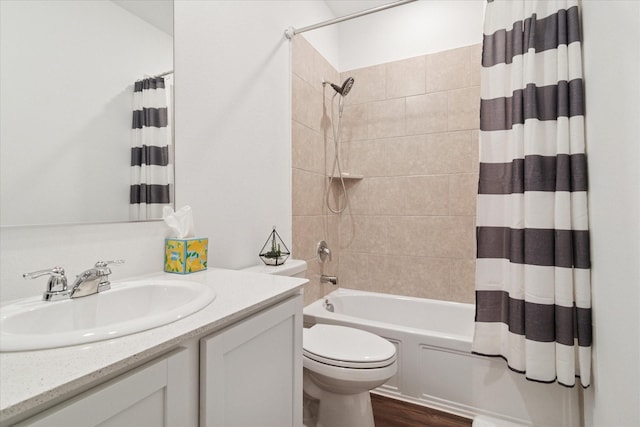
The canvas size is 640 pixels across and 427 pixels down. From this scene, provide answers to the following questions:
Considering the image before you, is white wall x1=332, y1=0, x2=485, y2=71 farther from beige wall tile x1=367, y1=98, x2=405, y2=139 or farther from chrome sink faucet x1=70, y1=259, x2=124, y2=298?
chrome sink faucet x1=70, y1=259, x2=124, y2=298

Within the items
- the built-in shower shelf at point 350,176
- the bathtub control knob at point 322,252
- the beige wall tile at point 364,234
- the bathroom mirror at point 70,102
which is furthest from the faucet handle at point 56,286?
the beige wall tile at point 364,234

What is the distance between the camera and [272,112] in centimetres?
185

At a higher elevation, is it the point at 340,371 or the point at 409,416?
the point at 340,371

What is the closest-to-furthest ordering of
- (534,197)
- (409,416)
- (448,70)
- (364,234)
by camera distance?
(534,197)
(409,416)
(448,70)
(364,234)

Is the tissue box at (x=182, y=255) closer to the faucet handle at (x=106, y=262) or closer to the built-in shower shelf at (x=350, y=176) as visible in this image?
the faucet handle at (x=106, y=262)

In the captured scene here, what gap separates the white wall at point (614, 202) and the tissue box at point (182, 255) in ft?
4.34

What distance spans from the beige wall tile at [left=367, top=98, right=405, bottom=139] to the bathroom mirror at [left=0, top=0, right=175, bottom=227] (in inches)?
69.4

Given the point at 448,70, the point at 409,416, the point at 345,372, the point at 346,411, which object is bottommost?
the point at 409,416

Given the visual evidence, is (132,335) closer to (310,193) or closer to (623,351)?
(623,351)

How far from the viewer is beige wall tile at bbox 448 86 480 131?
2.22m

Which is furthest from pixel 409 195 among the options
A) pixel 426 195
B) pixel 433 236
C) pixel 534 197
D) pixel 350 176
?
pixel 534 197

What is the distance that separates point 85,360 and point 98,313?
0.41 meters

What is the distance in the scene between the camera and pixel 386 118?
2545 millimetres

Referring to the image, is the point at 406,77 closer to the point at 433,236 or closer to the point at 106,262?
the point at 433,236
